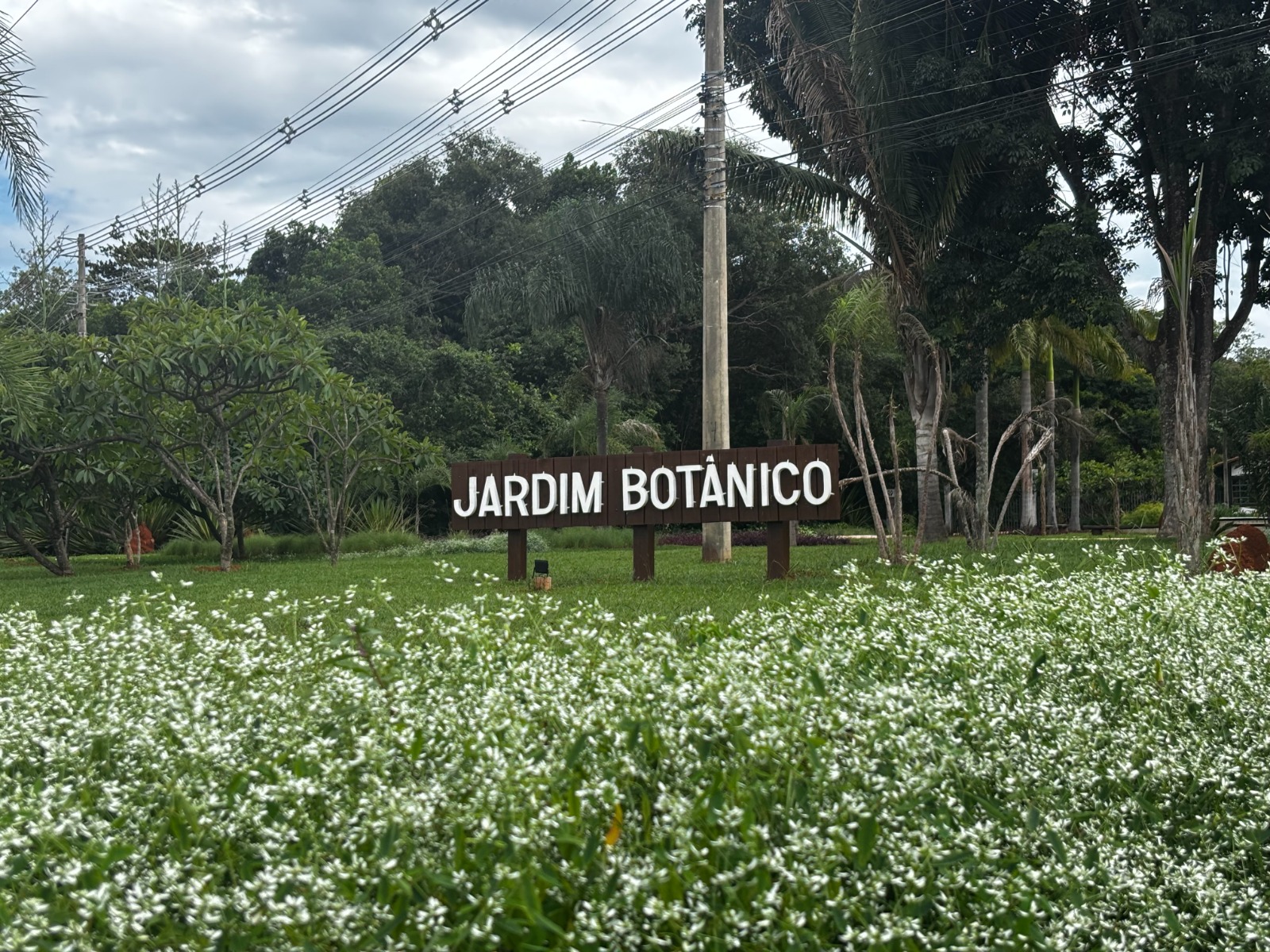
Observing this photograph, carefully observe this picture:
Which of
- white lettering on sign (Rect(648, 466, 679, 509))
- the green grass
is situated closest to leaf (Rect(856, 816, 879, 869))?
the green grass

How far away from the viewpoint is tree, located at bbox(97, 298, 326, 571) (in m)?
14.7

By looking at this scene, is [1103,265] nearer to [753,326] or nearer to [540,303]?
[540,303]

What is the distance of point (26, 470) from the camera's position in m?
15.4

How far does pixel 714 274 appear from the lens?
14.1m

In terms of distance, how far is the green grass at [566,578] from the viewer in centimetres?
957

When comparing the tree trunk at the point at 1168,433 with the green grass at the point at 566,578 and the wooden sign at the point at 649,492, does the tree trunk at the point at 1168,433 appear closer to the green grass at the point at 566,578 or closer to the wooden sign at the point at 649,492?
the green grass at the point at 566,578

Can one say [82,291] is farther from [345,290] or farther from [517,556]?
[517,556]

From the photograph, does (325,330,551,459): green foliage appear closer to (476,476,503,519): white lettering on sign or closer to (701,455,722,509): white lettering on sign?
(476,476,503,519): white lettering on sign

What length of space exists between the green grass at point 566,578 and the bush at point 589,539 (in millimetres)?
1609

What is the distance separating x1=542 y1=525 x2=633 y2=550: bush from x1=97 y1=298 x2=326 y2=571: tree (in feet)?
18.8

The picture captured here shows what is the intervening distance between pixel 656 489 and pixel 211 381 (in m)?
7.05

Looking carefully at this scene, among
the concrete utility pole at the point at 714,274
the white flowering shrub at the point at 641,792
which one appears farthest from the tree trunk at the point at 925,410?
the white flowering shrub at the point at 641,792

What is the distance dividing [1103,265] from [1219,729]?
15.1 metres

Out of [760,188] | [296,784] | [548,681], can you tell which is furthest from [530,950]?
[760,188]
